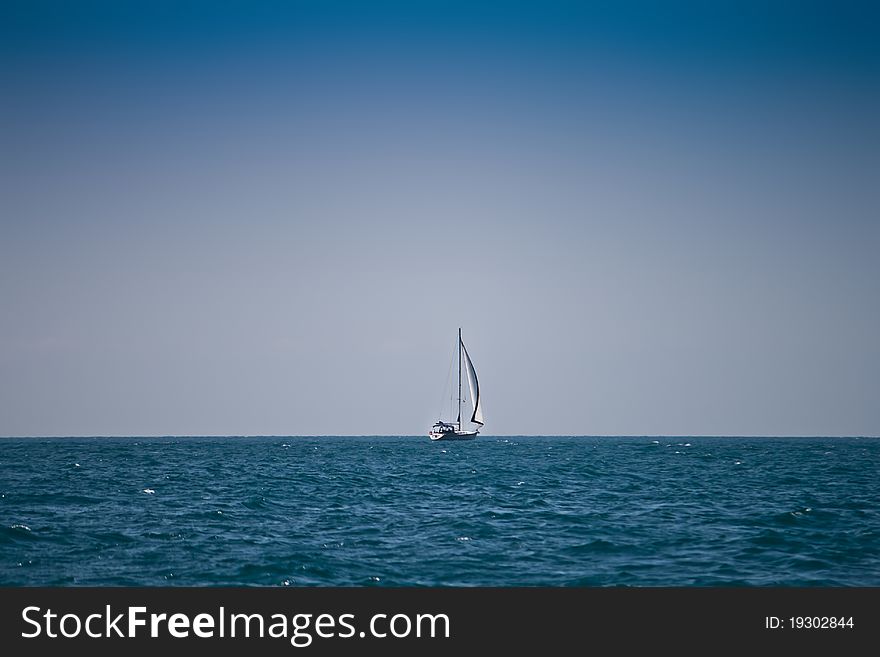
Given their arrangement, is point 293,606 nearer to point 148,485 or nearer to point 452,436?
point 148,485

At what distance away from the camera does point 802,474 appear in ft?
185

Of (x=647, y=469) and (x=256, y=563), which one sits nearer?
(x=256, y=563)

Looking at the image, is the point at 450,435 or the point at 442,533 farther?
the point at 450,435

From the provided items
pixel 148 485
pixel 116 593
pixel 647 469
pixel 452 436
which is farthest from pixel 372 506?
pixel 452 436

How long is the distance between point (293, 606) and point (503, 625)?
3.56 meters

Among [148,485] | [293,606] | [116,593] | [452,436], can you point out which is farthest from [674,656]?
[452,436]

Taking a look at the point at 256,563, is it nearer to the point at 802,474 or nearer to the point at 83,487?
the point at 83,487

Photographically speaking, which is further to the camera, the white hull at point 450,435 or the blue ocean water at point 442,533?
the white hull at point 450,435

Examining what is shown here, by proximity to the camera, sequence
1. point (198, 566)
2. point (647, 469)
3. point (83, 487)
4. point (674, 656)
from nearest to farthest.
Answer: point (674, 656), point (198, 566), point (83, 487), point (647, 469)

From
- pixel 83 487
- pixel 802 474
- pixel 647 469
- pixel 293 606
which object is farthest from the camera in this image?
pixel 647 469

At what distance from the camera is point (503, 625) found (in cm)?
1298

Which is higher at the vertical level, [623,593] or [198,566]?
[623,593]

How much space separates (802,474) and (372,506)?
119 ft

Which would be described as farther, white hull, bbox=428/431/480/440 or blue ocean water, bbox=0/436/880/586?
white hull, bbox=428/431/480/440
